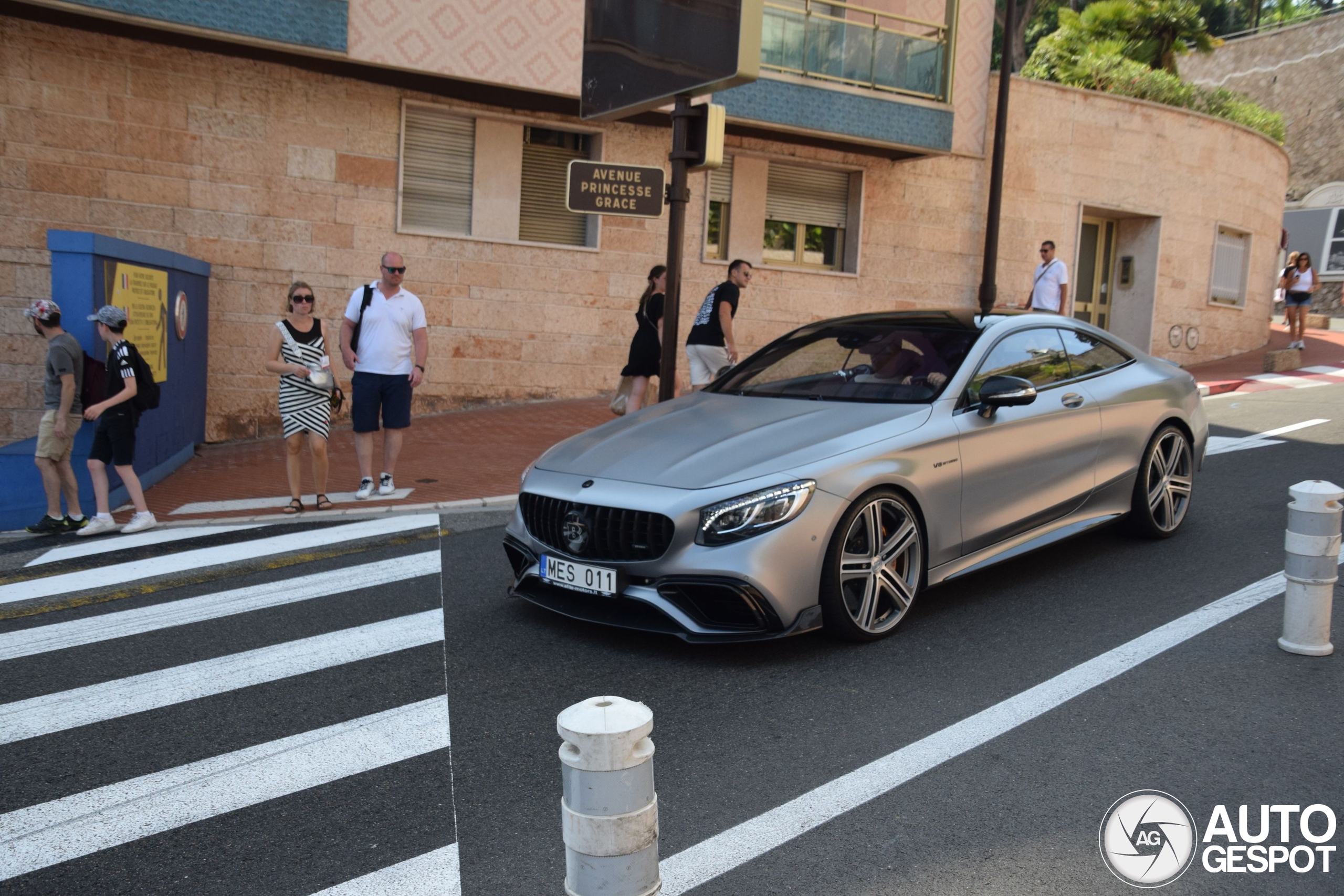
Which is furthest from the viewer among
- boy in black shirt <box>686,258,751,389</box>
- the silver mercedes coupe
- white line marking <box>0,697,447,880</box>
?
boy in black shirt <box>686,258,751,389</box>

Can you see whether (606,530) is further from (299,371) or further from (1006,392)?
(299,371)

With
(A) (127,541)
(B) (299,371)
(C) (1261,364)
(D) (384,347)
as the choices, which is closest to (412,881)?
(A) (127,541)

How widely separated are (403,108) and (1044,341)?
31.2 ft

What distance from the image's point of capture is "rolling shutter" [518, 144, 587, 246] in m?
14.7

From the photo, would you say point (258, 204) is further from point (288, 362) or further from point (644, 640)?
point (644, 640)

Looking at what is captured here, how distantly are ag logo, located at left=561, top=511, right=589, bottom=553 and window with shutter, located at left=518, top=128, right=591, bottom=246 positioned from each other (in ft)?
32.9

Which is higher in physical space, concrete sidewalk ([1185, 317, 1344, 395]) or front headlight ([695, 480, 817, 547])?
concrete sidewalk ([1185, 317, 1344, 395])

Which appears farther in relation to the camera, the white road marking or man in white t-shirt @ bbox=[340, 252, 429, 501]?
the white road marking

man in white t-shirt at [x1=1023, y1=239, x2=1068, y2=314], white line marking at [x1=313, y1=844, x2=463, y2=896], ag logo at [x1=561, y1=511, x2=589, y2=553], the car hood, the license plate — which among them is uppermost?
man in white t-shirt at [x1=1023, y1=239, x2=1068, y2=314]

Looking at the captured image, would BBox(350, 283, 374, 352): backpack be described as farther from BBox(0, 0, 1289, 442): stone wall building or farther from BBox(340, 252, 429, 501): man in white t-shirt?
BBox(0, 0, 1289, 442): stone wall building

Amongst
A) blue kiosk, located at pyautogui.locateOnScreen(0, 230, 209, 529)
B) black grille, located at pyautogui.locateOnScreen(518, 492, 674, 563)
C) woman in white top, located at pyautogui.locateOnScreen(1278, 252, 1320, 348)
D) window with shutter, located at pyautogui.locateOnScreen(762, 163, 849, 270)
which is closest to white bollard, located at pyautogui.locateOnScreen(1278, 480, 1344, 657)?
black grille, located at pyautogui.locateOnScreen(518, 492, 674, 563)

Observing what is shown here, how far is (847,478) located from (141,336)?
6865mm

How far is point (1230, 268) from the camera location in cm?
2141

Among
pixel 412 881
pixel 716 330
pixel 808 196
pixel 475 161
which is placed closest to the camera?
pixel 412 881
